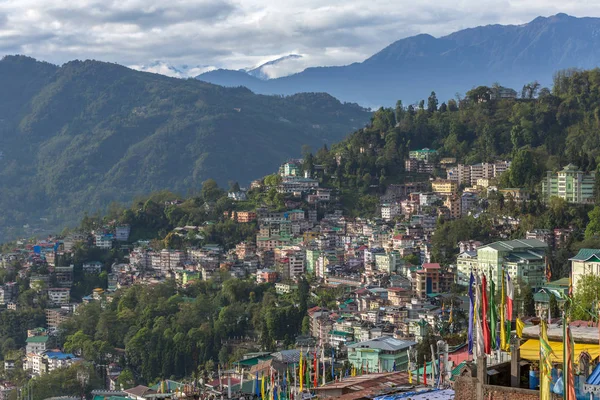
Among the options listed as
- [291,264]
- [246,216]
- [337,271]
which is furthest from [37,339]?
[246,216]

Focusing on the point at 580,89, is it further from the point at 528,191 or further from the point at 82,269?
the point at 82,269

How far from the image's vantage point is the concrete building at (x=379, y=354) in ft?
115

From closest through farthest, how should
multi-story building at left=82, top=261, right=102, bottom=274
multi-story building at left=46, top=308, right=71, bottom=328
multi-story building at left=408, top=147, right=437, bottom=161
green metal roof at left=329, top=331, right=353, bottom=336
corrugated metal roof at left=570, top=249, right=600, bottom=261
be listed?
corrugated metal roof at left=570, top=249, right=600, bottom=261 < green metal roof at left=329, top=331, right=353, bottom=336 < multi-story building at left=46, top=308, right=71, bottom=328 < multi-story building at left=82, top=261, right=102, bottom=274 < multi-story building at left=408, top=147, right=437, bottom=161

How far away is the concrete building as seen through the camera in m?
35.1

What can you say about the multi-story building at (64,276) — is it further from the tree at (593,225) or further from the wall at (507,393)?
the wall at (507,393)

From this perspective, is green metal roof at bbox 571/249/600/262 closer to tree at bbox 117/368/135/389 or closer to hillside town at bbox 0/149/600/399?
hillside town at bbox 0/149/600/399

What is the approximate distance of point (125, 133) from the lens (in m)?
149

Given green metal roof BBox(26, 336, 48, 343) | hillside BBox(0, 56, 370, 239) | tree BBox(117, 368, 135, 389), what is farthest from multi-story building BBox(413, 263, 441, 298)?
hillside BBox(0, 56, 370, 239)

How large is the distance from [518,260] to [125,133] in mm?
110729

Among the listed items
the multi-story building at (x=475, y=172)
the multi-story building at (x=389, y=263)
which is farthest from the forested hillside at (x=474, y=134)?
the multi-story building at (x=389, y=263)

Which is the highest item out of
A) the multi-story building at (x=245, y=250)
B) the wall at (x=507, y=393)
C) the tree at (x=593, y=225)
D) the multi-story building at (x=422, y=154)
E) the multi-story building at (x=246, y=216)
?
the multi-story building at (x=422, y=154)

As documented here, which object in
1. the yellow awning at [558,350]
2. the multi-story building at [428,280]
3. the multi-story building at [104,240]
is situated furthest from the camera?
the multi-story building at [104,240]

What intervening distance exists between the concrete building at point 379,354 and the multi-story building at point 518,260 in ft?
25.1

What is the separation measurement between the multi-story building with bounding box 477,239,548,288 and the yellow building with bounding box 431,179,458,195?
653 inches
